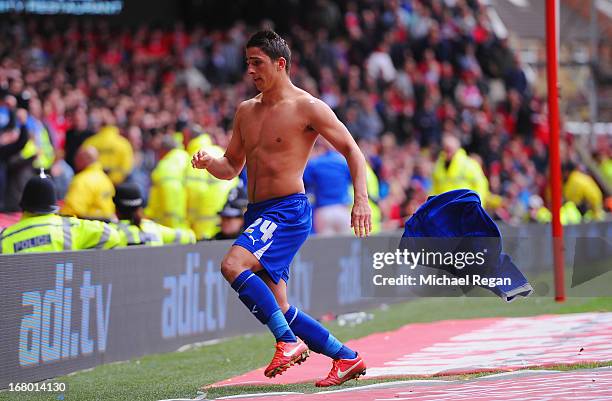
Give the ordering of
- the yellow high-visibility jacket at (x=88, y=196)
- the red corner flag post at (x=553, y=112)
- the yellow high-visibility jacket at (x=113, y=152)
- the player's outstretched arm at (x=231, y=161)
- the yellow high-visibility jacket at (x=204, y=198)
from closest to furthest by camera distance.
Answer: the player's outstretched arm at (x=231, y=161) → the red corner flag post at (x=553, y=112) → the yellow high-visibility jacket at (x=88, y=196) → the yellow high-visibility jacket at (x=204, y=198) → the yellow high-visibility jacket at (x=113, y=152)

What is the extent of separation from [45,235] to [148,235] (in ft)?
6.06

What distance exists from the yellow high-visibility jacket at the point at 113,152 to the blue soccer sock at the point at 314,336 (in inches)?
334

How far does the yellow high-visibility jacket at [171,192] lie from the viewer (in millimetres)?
14297

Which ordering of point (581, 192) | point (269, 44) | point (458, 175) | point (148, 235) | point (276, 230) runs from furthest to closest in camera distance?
point (581, 192)
point (458, 175)
point (148, 235)
point (269, 44)
point (276, 230)

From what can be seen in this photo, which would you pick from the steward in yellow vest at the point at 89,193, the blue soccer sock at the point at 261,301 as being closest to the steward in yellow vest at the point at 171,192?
the steward in yellow vest at the point at 89,193

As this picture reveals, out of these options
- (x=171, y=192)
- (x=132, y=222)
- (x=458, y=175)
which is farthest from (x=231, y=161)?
(x=458, y=175)

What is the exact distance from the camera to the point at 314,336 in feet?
27.4

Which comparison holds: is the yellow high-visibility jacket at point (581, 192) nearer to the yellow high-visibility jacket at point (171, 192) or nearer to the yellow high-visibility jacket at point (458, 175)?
the yellow high-visibility jacket at point (458, 175)

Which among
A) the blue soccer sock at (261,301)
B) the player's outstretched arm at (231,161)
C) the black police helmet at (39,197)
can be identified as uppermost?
the player's outstretched arm at (231,161)

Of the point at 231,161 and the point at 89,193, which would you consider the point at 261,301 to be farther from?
the point at 89,193

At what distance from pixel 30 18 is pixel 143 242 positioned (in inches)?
454

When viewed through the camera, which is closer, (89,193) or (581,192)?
(89,193)

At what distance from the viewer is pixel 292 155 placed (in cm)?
833

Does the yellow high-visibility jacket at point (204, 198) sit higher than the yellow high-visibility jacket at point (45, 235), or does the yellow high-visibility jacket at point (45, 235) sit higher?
the yellow high-visibility jacket at point (204, 198)
